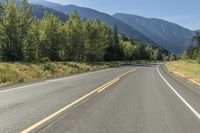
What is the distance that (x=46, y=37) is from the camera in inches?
3051

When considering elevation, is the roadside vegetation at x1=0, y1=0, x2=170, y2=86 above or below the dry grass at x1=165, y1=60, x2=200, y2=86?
above

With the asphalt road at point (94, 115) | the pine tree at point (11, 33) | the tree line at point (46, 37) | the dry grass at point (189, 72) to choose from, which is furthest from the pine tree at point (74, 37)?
the asphalt road at point (94, 115)

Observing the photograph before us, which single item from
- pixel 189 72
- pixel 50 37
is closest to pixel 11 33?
pixel 50 37

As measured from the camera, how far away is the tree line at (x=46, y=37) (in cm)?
6425

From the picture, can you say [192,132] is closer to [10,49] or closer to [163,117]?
[163,117]

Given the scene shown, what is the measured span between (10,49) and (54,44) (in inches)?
662

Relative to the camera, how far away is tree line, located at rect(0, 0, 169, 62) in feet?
211

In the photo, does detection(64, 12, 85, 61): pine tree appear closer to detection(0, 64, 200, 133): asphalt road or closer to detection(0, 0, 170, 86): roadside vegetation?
detection(0, 0, 170, 86): roadside vegetation

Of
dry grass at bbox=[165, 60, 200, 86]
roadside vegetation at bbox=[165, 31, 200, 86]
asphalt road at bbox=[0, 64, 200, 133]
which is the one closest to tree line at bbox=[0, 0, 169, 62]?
roadside vegetation at bbox=[165, 31, 200, 86]

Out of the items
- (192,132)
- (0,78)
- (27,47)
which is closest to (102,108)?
(192,132)

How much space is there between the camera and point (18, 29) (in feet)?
215

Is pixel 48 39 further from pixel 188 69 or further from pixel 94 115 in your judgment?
pixel 94 115

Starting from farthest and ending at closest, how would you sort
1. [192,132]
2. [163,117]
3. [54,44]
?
1. [54,44]
2. [163,117]
3. [192,132]

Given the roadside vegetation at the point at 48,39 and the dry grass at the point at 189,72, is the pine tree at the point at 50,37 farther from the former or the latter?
the dry grass at the point at 189,72
